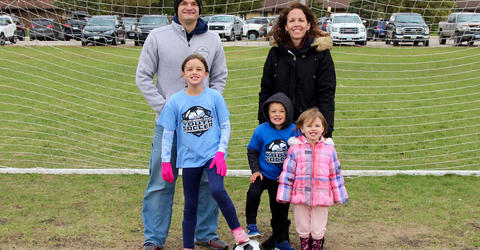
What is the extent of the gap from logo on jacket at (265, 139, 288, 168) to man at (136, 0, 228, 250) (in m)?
0.49

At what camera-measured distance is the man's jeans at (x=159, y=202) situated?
3.29m

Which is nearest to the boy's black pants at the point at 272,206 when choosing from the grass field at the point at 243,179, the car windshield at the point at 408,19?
the grass field at the point at 243,179

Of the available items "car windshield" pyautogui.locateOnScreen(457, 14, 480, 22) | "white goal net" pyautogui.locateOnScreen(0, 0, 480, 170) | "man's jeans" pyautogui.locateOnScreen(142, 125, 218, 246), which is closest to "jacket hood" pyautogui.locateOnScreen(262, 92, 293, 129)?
"man's jeans" pyautogui.locateOnScreen(142, 125, 218, 246)

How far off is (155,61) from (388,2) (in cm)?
399

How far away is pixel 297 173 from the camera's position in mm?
3092

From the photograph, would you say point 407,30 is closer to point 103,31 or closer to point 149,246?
point 103,31

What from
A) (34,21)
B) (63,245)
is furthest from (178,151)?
(34,21)

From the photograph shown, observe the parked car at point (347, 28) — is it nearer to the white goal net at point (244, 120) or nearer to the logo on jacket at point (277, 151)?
the white goal net at point (244, 120)

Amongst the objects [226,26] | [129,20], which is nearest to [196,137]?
[129,20]

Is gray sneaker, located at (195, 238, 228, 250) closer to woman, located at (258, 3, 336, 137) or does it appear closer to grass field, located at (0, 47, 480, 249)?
grass field, located at (0, 47, 480, 249)

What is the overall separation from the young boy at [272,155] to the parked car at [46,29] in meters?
3.85

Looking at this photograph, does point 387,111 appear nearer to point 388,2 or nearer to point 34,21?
point 388,2

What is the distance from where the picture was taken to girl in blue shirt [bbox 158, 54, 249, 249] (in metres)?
3.04

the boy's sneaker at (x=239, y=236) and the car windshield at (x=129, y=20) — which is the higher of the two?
the car windshield at (x=129, y=20)
